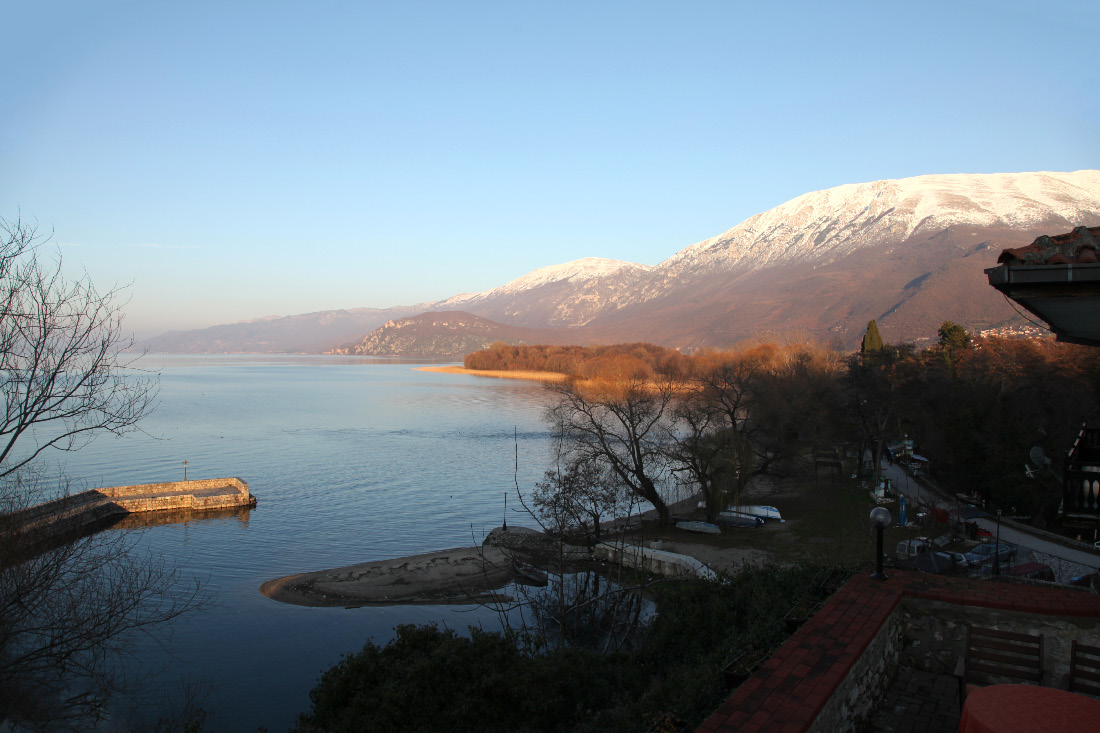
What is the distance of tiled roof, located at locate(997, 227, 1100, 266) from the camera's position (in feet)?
11.9

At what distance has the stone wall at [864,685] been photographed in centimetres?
473

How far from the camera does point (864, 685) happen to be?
5332 mm

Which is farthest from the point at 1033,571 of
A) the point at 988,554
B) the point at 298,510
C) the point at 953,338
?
the point at 953,338

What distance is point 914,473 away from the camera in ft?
119

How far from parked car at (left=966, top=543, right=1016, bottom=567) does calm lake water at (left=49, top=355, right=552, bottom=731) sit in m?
12.8

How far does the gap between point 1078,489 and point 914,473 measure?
34.2 m

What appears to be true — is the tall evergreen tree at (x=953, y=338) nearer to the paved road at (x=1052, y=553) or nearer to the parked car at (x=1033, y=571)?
the paved road at (x=1052, y=553)

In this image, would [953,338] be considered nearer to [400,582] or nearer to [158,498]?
[400,582]

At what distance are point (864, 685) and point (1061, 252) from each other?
135 inches

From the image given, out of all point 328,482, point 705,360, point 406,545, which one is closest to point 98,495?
point 328,482

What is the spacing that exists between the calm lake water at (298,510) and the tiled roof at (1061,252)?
13967mm

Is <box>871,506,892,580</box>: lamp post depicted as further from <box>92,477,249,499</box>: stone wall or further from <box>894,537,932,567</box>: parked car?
<box>92,477,249,499</box>: stone wall

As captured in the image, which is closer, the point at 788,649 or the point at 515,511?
the point at 788,649

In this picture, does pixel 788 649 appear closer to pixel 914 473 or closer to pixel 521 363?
pixel 914 473
